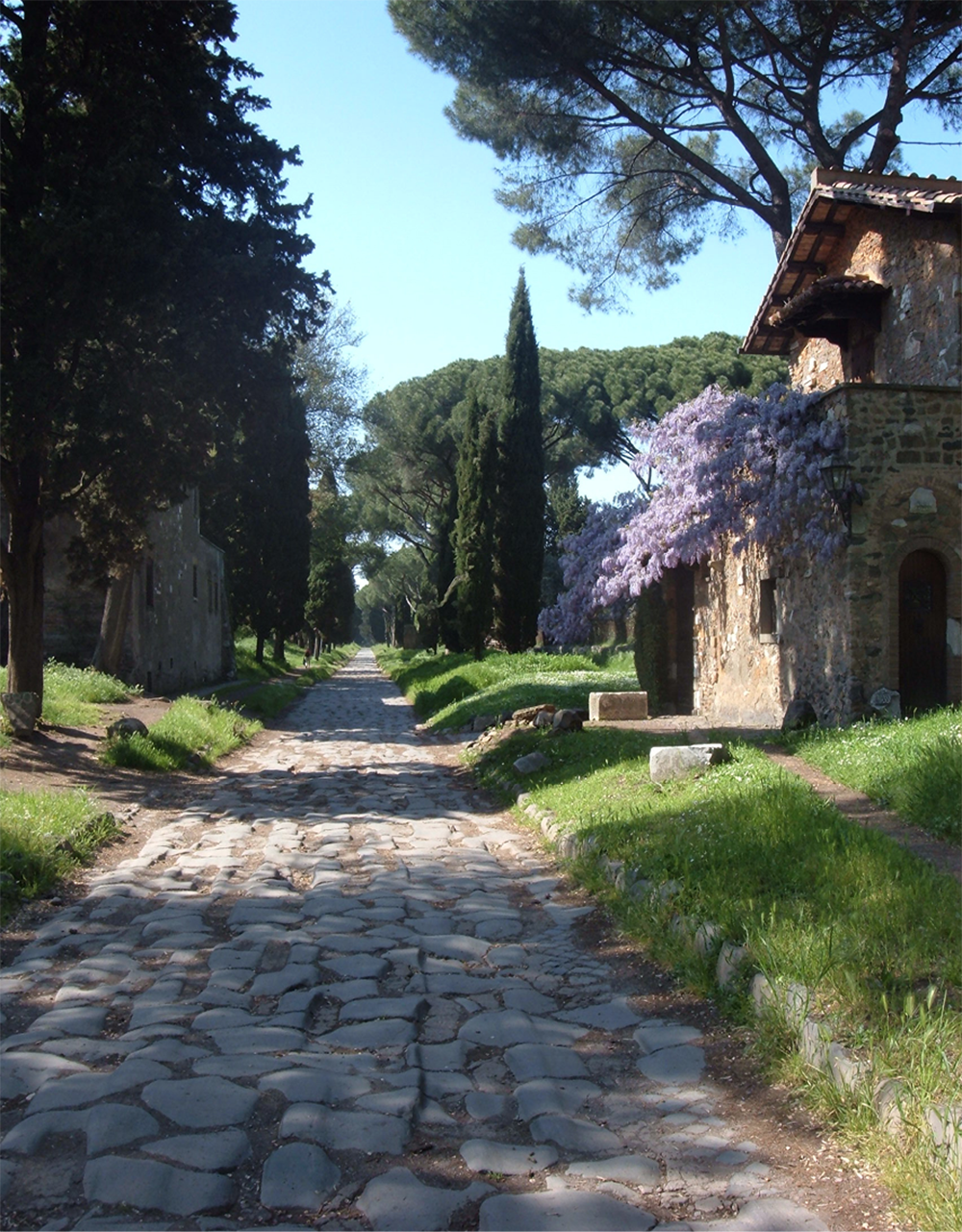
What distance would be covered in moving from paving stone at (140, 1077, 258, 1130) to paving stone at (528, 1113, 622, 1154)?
996 mm

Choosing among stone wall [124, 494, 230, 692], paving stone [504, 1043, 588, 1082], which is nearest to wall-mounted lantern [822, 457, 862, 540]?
paving stone [504, 1043, 588, 1082]

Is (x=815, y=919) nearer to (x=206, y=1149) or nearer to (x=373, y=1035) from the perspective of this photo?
(x=373, y=1035)

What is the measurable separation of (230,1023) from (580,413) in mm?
33937

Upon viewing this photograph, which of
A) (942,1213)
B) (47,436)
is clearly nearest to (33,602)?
(47,436)

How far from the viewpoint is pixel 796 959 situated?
4.27m

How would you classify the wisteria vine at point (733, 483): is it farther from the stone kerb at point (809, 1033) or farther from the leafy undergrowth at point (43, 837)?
the leafy undergrowth at point (43, 837)

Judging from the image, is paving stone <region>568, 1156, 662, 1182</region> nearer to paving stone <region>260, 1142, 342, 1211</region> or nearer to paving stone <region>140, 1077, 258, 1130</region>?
paving stone <region>260, 1142, 342, 1211</region>

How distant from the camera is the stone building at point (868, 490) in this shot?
11.7 metres

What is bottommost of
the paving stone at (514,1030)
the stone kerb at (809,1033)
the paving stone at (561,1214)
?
the paving stone at (514,1030)

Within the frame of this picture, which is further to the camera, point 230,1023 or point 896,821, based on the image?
point 896,821

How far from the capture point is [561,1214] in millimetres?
3016

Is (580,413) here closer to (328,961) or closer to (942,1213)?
(328,961)

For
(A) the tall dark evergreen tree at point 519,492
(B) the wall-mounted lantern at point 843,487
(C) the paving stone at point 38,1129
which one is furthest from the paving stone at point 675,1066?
(A) the tall dark evergreen tree at point 519,492

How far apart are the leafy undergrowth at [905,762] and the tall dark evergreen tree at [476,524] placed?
1678 cm
